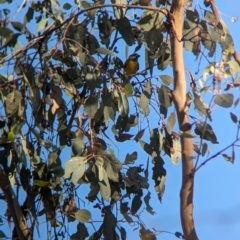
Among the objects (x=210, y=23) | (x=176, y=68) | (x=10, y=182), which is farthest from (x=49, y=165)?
(x=210, y=23)

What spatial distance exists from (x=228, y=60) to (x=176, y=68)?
0.35 feet

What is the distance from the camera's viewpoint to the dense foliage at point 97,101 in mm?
1259

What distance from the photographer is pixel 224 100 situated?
1.15 m

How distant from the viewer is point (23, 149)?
4.52 ft

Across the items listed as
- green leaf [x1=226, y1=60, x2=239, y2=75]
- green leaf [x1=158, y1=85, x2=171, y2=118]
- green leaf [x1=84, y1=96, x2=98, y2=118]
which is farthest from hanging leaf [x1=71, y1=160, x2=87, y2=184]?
green leaf [x1=226, y1=60, x2=239, y2=75]

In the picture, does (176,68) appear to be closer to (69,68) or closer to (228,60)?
(228,60)

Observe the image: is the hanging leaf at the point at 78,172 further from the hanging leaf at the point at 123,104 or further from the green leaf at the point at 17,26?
the green leaf at the point at 17,26

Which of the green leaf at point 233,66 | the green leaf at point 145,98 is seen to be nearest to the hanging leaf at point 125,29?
the green leaf at point 145,98

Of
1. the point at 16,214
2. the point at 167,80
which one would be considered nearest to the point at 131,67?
the point at 167,80

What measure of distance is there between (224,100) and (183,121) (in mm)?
110

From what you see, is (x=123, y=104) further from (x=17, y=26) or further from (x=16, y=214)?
(x=16, y=214)

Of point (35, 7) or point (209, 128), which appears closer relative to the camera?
point (209, 128)

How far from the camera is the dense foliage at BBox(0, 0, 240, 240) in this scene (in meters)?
1.26

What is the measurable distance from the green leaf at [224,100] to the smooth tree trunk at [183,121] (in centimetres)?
9
